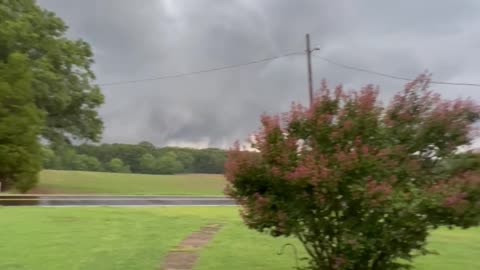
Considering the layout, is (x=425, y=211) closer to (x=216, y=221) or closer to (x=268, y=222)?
(x=268, y=222)

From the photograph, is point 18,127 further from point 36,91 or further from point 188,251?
point 188,251

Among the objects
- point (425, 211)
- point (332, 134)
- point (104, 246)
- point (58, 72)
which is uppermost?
point (58, 72)

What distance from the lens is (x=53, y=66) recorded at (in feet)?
123

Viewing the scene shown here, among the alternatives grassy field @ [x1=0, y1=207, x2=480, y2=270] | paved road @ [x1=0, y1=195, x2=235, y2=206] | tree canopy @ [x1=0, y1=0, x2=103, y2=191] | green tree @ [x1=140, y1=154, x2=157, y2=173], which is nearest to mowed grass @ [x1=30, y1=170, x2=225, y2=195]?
tree canopy @ [x1=0, y1=0, x2=103, y2=191]

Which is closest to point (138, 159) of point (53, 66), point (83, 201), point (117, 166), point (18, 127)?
point (117, 166)

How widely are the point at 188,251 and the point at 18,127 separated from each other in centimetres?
2303

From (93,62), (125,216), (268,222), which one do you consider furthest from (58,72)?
(268,222)

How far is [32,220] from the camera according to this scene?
14.7 meters

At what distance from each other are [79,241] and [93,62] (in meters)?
32.0

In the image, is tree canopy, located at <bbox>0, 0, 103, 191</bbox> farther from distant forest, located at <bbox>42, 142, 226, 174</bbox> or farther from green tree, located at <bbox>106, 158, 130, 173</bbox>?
green tree, located at <bbox>106, 158, 130, 173</bbox>

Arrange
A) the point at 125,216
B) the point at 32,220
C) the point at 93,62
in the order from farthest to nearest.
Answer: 1. the point at 93,62
2. the point at 125,216
3. the point at 32,220

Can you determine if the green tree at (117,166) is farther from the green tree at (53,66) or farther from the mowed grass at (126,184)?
the green tree at (53,66)

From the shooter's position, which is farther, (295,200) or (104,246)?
(104,246)

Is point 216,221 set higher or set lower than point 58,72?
lower
